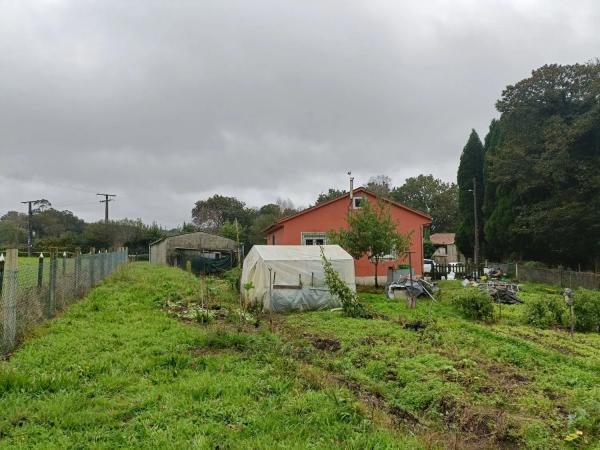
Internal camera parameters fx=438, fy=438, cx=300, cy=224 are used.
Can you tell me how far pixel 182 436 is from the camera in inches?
151

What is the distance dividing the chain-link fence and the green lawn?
31 centimetres

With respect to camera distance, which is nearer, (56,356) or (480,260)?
(56,356)

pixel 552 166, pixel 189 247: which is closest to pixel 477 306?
pixel 552 166

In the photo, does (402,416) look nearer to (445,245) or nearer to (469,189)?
(469,189)

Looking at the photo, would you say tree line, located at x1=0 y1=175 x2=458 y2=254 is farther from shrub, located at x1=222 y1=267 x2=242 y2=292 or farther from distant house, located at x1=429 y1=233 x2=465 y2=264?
shrub, located at x1=222 y1=267 x2=242 y2=292

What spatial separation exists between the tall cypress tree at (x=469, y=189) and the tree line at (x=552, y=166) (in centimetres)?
674

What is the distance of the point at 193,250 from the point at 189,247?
69.1 inches

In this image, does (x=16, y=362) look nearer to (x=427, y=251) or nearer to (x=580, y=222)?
(x=580, y=222)

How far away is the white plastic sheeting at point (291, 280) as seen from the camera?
12508 millimetres

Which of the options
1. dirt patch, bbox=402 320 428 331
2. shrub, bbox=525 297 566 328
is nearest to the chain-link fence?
dirt patch, bbox=402 320 428 331

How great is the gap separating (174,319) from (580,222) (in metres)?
22.1

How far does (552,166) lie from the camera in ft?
77.2

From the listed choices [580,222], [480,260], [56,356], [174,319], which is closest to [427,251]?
[480,260]

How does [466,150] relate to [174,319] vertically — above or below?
above
